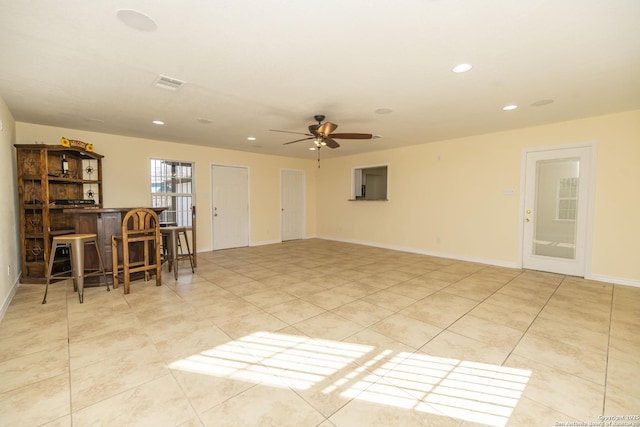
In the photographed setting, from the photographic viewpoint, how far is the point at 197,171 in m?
6.26

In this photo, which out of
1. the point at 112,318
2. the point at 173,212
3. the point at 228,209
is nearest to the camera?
the point at 112,318

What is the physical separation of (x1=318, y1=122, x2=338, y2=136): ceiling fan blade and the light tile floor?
2.20 metres

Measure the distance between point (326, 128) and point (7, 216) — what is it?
4.22 metres

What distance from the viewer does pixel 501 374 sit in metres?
1.93

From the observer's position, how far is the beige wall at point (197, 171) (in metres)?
5.06

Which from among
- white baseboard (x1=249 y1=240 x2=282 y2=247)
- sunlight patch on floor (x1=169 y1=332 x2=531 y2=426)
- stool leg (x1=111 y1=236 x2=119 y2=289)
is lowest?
sunlight patch on floor (x1=169 y1=332 x2=531 y2=426)

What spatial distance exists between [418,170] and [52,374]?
20.8 ft

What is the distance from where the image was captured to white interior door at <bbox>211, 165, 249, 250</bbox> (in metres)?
6.64

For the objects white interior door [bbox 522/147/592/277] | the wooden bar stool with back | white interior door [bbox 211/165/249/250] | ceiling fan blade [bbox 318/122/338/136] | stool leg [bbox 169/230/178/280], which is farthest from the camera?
white interior door [bbox 211/165/249/250]

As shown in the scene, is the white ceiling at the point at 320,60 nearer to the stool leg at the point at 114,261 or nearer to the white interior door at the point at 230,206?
the stool leg at the point at 114,261

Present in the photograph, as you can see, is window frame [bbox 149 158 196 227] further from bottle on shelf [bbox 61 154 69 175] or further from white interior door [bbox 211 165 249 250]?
bottle on shelf [bbox 61 154 69 175]

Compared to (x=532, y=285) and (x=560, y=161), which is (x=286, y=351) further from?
(x=560, y=161)

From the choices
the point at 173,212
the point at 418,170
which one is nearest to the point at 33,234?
the point at 173,212

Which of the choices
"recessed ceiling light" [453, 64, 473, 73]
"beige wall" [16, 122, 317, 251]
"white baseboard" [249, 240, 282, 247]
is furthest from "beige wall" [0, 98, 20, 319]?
"recessed ceiling light" [453, 64, 473, 73]
